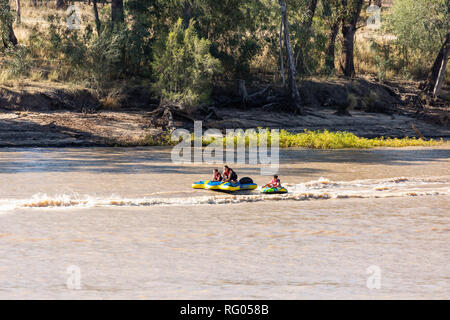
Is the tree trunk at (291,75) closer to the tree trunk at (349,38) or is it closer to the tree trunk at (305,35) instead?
the tree trunk at (305,35)

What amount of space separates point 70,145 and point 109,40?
660 centimetres

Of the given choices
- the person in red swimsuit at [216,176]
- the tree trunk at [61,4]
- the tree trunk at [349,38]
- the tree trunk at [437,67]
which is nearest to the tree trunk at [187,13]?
the tree trunk at [349,38]

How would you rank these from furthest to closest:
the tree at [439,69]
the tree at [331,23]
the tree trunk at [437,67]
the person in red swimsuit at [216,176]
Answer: the tree trunk at [437,67] → the tree at [439,69] → the tree at [331,23] → the person in red swimsuit at [216,176]

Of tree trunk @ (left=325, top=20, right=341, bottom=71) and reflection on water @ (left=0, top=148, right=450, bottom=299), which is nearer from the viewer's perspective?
reflection on water @ (left=0, top=148, right=450, bottom=299)

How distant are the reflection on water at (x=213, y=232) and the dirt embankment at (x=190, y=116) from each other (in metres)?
4.22

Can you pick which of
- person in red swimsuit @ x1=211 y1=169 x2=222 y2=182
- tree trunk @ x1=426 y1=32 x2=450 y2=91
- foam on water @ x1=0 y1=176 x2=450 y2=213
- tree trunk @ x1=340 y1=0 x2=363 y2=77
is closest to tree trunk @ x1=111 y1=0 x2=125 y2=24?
tree trunk @ x1=340 y1=0 x2=363 y2=77

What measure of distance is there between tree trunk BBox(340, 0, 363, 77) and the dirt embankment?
4.20 feet

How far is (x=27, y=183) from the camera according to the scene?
590 inches

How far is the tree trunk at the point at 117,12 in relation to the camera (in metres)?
28.6

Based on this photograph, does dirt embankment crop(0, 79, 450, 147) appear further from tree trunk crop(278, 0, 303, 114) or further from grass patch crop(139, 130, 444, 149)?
grass patch crop(139, 130, 444, 149)

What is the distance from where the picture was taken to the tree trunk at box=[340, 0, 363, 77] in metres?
34.1

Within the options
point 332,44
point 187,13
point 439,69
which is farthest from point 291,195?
point 439,69

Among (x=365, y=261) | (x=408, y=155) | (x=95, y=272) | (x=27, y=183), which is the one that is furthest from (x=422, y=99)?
(x=95, y=272)
